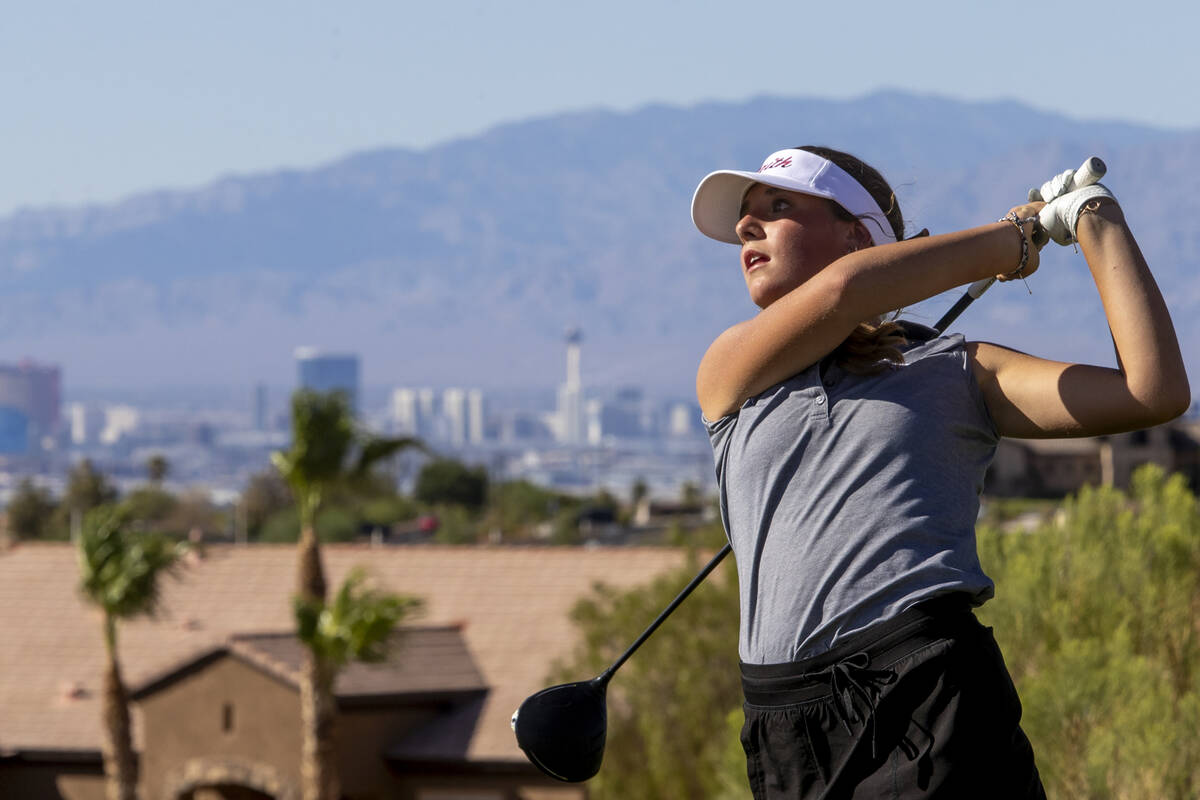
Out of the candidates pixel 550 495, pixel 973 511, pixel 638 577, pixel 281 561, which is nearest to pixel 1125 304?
pixel 973 511

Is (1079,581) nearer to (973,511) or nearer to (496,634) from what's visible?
(973,511)

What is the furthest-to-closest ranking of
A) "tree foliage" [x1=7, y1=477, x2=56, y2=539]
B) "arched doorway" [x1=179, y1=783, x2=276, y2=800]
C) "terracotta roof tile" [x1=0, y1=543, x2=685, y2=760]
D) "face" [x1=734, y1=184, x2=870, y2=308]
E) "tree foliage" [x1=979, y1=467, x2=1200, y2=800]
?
1. "tree foliage" [x1=7, y1=477, x2=56, y2=539]
2. "terracotta roof tile" [x1=0, y1=543, x2=685, y2=760]
3. "arched doorway" [x1=179, y1=783, x2=276, y2=800]
4. "tree foliage" [x1=979, y1=467, x2=1200, y2=800]
5. "face" [x1=734, y1=184, x2=870, y2=308]

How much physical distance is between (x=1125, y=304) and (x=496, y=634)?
27815 mm

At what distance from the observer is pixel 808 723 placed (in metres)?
2.90

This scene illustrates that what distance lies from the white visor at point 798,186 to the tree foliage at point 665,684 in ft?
63.4

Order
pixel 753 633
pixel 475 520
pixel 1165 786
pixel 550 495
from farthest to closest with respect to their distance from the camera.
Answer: pixel 550 495
pixel 475 520
pixel 1165 786
pixel 753 633

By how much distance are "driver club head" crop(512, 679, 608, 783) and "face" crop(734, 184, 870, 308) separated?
0.82 m

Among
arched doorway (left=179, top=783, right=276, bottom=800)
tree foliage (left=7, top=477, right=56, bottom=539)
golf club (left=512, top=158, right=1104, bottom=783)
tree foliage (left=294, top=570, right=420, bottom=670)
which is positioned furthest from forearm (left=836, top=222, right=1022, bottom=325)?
tree foliage (left=7, top=477, right=56, bottom=539)

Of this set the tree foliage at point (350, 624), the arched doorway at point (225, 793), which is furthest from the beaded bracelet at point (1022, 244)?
the arched doorway at point (225, 793)

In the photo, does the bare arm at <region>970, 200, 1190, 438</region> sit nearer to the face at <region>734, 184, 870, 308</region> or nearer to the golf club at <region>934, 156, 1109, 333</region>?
the golf club at <region>934, 156, 1109, 333</region>

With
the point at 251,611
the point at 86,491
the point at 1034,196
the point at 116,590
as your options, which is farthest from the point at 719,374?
the point at 86,491

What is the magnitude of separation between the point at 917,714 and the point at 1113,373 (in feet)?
2.10

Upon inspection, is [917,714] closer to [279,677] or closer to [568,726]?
[568,726]

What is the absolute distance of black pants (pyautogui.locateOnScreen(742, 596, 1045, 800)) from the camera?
9.07ft
